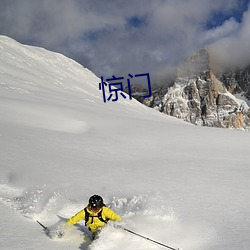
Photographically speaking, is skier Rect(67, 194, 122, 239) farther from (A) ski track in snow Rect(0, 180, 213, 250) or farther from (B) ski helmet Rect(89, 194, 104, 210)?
(A) ski track in snow Rect(0, 180, 213, 250)

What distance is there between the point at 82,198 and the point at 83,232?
1.25 m

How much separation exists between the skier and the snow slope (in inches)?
9.5

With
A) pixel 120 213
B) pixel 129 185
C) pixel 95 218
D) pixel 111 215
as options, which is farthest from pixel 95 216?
pixel 129 185

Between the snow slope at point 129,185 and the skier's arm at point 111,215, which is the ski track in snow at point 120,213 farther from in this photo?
the skier's arm at point 111,215

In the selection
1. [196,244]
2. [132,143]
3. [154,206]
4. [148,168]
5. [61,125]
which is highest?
[61,125]

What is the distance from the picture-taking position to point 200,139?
1455cm

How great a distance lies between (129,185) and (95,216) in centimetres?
229

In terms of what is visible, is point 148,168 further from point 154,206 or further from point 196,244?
point 196,244

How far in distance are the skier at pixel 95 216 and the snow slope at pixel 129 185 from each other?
0.24 m

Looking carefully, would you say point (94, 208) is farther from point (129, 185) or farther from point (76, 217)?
point (129, 185)

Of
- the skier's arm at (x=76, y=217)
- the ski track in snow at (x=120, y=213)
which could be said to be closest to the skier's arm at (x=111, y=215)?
the ski track in snow at (x=120, y=213)

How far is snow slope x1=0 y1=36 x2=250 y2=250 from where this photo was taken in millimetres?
5270

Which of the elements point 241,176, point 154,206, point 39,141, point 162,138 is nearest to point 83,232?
point 154,206

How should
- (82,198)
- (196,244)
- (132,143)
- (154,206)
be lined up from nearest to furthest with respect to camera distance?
(196,244), (154,206), (82,198), (132,143)
